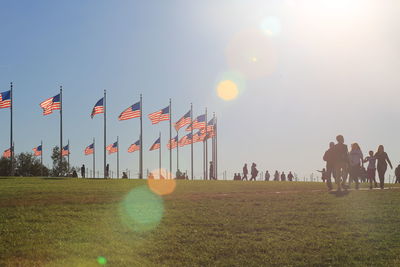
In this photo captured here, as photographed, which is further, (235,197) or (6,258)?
(235,197)

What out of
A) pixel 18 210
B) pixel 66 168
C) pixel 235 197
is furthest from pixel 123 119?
pixel 18 210

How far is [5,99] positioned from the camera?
48.8 metres

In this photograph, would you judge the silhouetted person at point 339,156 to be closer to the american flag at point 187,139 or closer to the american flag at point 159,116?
the american flag at point 159,116

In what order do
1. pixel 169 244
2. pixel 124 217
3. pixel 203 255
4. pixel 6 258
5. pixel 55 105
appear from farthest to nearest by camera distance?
pixel 55 105 < pixel 124 217 < pixel 169 244 < pixel 203 255 < pixel 6 258

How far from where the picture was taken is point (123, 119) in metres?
51.7

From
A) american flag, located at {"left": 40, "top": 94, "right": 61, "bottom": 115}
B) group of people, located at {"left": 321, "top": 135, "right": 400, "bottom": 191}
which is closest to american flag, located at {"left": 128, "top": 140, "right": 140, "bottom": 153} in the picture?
american flag, located at {"left": 40, "top": 94, "right": 61, "bottom": 115}

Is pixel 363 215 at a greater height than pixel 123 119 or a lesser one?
lesser

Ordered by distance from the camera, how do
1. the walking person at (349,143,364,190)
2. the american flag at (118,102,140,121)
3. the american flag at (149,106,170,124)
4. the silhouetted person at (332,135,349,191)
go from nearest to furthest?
1. the silhouetted person at (332,135,349,191)
2. the walking person at (349,143,364,190)
3. the american flag at (118,102,140,121)
4. the american flag at (149,106,170,124)

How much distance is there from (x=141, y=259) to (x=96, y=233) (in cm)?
239

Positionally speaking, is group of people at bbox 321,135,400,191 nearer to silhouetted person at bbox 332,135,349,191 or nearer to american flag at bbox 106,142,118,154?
silhouetted person at bbox 332,135,349,191

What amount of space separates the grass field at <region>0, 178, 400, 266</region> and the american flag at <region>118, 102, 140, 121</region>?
3154 cm

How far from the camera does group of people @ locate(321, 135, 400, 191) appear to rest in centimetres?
2334

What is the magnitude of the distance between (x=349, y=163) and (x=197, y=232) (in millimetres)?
12040

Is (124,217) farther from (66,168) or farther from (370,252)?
(66,168)
